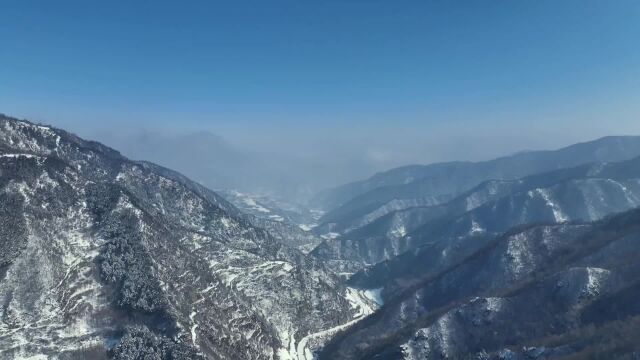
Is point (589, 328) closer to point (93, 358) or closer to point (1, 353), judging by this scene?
point (93, 358)

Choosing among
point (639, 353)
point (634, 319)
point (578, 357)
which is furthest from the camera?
point (634, 319)

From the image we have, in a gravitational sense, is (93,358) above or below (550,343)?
above

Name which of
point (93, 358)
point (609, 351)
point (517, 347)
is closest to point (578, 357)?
point (609, 351)

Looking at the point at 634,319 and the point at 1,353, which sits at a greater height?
the point at 1,353

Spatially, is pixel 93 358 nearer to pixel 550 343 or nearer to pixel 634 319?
pixel 550 343

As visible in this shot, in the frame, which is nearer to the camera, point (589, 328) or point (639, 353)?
point (639, 353)

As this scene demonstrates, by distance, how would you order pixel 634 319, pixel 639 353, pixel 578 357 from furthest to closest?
pixel 634 319 < pixel 578 357 < pixel 639 353

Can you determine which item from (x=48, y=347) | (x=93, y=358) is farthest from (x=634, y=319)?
(x=48, y=347)

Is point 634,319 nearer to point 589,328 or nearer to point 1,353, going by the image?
point 589,328

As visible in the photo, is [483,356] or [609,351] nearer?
[609,351]
